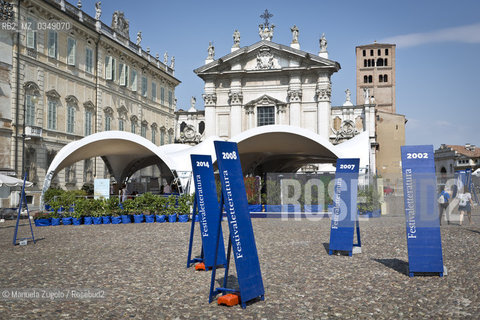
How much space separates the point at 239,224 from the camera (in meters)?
6.45

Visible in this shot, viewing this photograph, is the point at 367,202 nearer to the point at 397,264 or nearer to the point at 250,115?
the point at 397,264

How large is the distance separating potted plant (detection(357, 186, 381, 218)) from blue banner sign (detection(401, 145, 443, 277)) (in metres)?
12.4

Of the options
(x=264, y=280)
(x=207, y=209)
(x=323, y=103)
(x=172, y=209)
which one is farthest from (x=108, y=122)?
(x=264, y=280)

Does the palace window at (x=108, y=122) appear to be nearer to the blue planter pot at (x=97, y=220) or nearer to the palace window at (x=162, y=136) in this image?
the palace window at (x=162, y=136)

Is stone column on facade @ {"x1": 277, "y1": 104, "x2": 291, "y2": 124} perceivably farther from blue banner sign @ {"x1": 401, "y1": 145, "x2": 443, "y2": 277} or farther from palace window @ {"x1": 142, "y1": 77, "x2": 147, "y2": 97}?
blue banner sign @ {"x1": 401, "y1": 145, "x2": 443, "y2": 277}

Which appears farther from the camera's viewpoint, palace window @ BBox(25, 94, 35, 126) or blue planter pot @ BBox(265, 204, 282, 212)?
palace window @ BBox(25, 94, 35, 126)

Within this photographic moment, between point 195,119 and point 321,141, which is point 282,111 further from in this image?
point 321,141

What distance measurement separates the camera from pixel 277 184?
878 inches

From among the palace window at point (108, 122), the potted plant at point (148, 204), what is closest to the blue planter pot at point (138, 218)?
the potted plant at point (148, 204)

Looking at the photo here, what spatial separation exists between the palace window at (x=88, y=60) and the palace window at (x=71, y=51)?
1687 mm

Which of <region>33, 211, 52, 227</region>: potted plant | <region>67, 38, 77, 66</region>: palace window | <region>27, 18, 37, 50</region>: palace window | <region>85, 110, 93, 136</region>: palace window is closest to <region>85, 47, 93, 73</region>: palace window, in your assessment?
<region>67, 38, 77, 66</region>: palace window

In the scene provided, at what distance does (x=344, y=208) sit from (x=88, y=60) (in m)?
30.1

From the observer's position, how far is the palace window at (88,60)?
3541 cm

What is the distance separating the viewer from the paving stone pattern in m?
5.89
